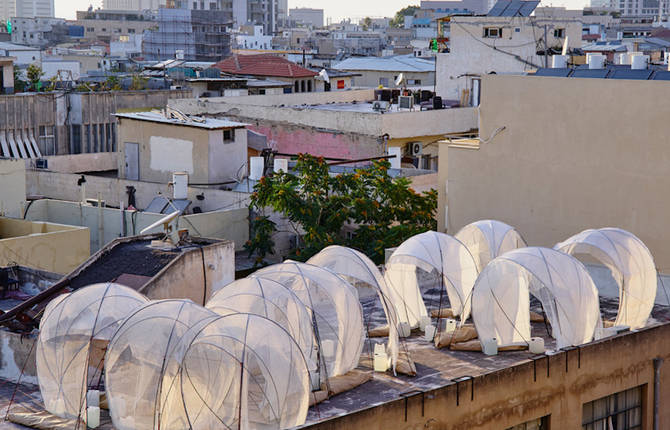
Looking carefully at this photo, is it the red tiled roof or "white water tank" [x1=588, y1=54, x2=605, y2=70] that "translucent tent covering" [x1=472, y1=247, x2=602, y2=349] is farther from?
the red tiled roof

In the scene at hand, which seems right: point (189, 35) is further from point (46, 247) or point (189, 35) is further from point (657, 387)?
point (657, 387)

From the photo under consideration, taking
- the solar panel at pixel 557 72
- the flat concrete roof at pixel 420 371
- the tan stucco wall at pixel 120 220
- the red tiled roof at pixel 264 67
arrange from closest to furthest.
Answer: the flat concrete roof at pixel 420 371 → the solar panel at pixel 557 72 → the tan stucco wall at pixel 120 220 → the red tiled roof at pixel 264 67

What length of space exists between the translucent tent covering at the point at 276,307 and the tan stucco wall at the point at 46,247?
10.1 metres

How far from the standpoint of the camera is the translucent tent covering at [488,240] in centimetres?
2661

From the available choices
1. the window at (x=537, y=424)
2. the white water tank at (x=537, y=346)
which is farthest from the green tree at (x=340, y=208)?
the window at (x=537, y=424)

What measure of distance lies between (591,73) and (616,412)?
10.4 metres

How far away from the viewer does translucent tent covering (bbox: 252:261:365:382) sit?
20.4m

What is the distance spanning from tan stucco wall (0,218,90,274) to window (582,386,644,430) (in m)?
13.5

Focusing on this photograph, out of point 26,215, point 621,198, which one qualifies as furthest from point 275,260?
point 621,198

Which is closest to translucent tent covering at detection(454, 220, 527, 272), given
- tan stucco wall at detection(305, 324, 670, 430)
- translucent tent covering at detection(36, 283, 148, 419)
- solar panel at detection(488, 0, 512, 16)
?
tan stucco wall at detection(305, 324, 670, 430)

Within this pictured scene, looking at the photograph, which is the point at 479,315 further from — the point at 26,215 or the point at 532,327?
the point at 26,215

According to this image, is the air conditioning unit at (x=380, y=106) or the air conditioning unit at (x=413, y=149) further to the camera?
the air conditioning unit at (x=380, y=106)

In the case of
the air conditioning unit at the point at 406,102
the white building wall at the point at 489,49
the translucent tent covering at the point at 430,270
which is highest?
the white building wall at the point at 489,49

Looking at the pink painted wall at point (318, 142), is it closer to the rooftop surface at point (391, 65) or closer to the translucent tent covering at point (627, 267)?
the translucent tent covering at point (627, 267)
